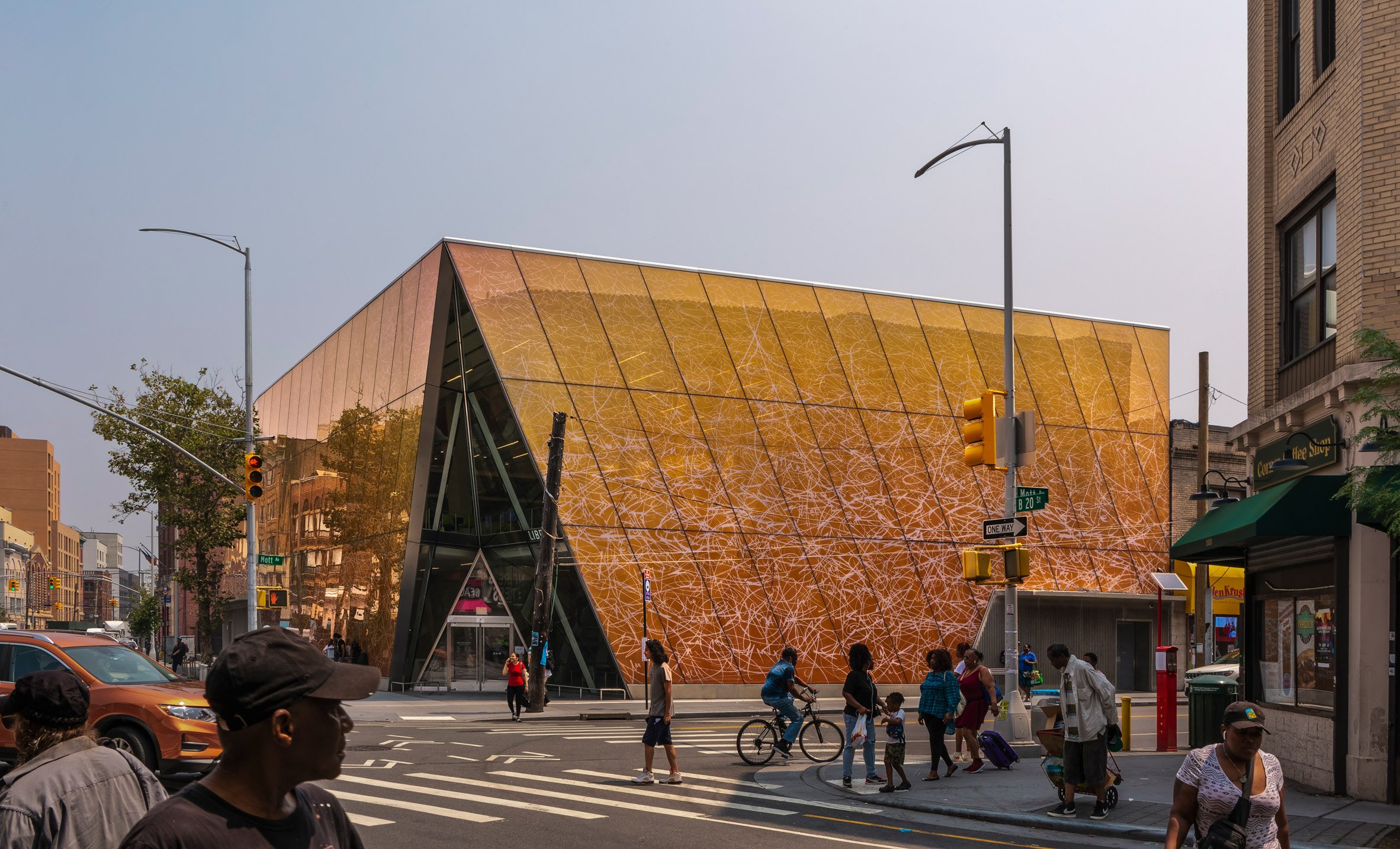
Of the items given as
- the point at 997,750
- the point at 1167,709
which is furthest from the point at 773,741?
the point at 1167,709

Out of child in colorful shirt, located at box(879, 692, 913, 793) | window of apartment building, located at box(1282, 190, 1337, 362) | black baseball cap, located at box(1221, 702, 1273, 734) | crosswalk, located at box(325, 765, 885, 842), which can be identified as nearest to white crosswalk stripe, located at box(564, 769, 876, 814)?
crosswalk, located at box(325, 765, 885, 842)

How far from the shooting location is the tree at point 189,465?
58375mm

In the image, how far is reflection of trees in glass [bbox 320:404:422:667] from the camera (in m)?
38.7

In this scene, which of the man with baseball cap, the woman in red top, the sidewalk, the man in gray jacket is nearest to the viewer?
the man with baseball cap

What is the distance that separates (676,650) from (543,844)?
23361 millimetres

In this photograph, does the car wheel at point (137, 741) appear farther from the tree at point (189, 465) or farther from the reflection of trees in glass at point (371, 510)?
the tree at point (189, 465)

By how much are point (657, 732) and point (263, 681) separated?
1439cm

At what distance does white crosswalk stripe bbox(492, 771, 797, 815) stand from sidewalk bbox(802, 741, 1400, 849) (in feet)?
5.17

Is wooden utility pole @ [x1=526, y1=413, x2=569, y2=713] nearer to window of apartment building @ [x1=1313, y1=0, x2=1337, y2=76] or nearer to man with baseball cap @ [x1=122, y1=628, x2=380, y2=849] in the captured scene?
window of apartment building @ [x1=1313, y1=0, x2=1337, y2=76]

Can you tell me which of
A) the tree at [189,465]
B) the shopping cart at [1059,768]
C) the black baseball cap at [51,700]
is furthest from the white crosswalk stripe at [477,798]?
the tree at [189,465]

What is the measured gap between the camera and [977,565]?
19688 millimetres

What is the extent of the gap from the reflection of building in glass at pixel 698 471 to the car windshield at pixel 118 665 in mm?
19799

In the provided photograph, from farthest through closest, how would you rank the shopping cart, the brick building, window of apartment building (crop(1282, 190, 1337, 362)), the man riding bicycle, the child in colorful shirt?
the man riding bicycle, window of apartment building (crop(1282, 190, 1337, 362)), the child in colorful shirt, the brick building, the shopping cart

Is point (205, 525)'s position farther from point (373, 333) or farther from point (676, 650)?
point (676, 650)
